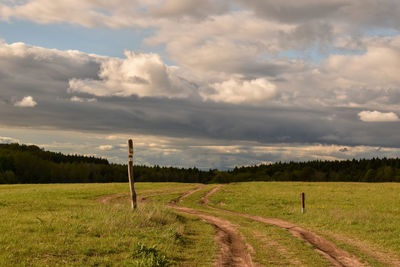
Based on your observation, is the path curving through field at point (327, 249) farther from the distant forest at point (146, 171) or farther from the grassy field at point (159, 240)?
the distant forest at point (146, 171)

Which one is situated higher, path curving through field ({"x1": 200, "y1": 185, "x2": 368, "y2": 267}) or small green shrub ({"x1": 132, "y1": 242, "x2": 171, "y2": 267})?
small green shrub ({"x1": 132, "y1": 242, "x2": 171, "y2": 267})

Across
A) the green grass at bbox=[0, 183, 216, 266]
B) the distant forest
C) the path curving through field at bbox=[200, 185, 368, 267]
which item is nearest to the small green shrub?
the green grass at bbox=[0, 183, 216, 266]

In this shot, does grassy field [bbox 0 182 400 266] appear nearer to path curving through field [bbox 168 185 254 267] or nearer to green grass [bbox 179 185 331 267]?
green grass [bbox 179 185 331 267]

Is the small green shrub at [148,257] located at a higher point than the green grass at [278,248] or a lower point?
higher

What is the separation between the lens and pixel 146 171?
543ft

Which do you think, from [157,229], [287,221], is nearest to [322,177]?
[287,221]

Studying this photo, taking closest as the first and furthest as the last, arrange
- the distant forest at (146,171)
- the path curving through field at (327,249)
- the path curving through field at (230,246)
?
the path curving through field at (230,246) < the path curving through field at (327,249) < the distant forest at (146,171)

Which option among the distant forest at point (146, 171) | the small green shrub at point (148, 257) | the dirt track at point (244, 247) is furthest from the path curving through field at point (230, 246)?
the distant forest at point (146, 171)

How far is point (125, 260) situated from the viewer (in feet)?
→ 34.9

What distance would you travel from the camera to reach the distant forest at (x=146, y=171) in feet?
395

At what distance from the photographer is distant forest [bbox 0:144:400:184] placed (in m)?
120

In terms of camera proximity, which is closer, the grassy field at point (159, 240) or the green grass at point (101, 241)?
the green grass at point (101, 241)

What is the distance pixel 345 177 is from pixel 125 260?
15127 centimetres

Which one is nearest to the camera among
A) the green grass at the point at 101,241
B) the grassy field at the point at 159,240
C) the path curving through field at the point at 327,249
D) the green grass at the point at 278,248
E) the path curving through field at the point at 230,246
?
the green grass at the point at 101,241
